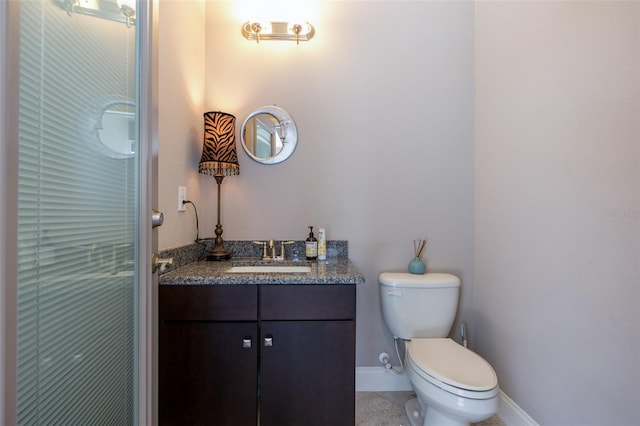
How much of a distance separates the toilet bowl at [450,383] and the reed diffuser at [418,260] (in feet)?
1.29

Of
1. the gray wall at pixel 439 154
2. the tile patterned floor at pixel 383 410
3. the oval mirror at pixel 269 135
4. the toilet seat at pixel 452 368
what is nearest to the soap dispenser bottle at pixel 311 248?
the gray wall at pixel 439 154

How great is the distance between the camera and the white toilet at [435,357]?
1041mm

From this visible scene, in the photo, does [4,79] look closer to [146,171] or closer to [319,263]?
[146,171]

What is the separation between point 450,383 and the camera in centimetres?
106

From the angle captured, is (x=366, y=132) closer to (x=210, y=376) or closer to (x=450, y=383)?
(x=450, y=383)

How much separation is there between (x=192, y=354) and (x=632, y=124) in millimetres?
1869

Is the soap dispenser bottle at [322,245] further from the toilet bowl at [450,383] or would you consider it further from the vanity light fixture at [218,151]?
the toilet bowl at [450,383]

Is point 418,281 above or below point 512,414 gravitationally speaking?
above

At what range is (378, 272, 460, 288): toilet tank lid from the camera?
1471 mm

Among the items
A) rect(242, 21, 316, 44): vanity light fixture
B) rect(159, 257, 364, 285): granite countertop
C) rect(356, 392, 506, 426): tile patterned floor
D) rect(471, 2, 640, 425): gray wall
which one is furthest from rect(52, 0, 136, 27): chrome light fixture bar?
rect(356, 392, 506, 426): tile patterned floor

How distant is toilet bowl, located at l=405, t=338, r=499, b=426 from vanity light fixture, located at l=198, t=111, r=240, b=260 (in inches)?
46.4

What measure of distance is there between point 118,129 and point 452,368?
1.54 meters

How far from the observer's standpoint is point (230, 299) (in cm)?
111

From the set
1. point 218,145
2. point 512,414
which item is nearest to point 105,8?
point 218,145
